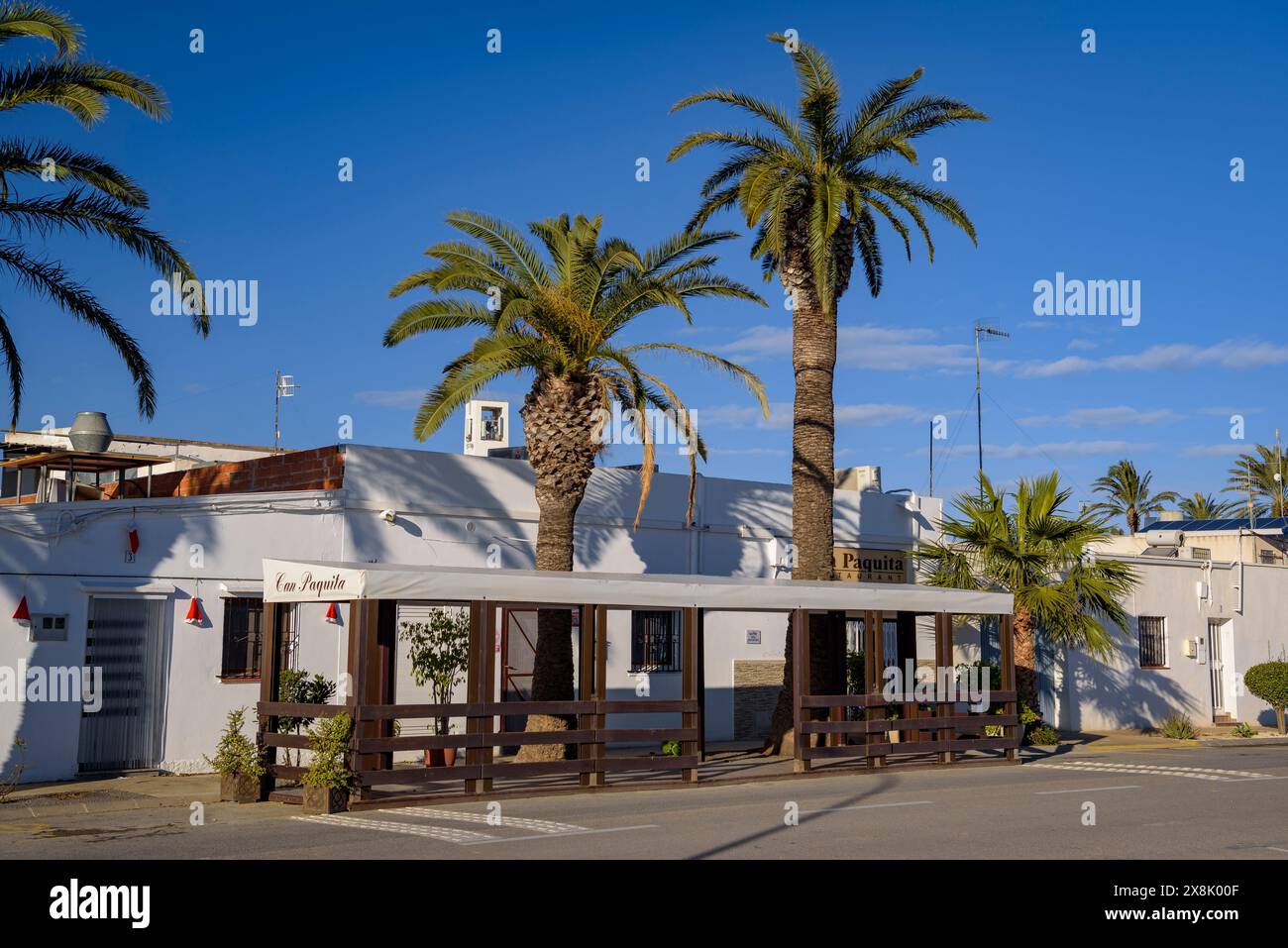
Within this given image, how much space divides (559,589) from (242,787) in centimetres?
452

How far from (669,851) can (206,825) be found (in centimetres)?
536

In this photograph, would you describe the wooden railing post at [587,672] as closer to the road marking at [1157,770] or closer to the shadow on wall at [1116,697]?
the road marking at [1157,770]

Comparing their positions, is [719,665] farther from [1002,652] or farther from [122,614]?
[122,614]

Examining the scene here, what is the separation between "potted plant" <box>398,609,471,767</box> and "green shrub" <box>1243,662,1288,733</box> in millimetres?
20981

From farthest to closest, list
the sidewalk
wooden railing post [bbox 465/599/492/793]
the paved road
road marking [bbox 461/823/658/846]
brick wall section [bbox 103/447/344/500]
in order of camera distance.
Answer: brick wall section [bbox 103/447/344/500]
wooden railing post [bbox 465/599/492/793]
the sidewalk
road marking [bbox 461/823/658/846]
the paved road

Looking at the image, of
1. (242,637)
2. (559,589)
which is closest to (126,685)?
(242,637)

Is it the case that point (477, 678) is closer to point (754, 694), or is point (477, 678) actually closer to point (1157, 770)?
point (754, 694)

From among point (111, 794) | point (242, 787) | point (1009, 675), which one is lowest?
point (111, 794)

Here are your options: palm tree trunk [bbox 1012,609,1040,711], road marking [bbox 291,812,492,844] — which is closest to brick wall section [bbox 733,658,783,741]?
palm tree trunk [bbox 1012,609,1040,711]

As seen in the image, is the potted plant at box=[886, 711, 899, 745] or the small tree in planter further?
the potted plant at box=[886, 711, 899, 745]

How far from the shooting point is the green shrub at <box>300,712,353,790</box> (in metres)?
14.8

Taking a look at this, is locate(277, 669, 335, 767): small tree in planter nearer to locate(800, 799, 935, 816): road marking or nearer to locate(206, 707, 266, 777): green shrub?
locate(206, 707, 266, 777): green shrub

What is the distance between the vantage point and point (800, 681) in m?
19.6
